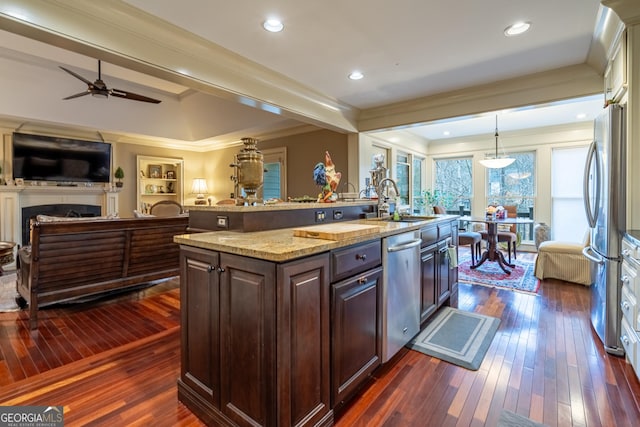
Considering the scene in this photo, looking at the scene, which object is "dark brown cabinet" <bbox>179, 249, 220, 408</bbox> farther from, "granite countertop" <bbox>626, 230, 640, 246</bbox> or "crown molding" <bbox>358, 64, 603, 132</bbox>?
"crown molding" <bbox>358, 64, 603, 132</bbox>

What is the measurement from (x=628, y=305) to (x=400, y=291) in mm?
1479

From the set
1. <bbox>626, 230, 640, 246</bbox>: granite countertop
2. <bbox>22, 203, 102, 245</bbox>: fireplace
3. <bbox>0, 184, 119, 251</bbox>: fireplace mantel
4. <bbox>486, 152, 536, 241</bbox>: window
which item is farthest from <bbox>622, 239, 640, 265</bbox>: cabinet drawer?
<bbox>0, 184, 119, 251</bbox>: fireplace mantel

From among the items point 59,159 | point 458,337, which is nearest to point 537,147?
point 458,337

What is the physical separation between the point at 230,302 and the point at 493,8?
110 inches

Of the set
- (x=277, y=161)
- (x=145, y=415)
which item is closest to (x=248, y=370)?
(x=145, y=415)

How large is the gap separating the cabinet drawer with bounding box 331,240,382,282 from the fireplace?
18.3 ft

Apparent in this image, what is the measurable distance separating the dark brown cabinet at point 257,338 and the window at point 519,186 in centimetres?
660

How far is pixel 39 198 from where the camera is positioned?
214 inches

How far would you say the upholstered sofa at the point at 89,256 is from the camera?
284 cm

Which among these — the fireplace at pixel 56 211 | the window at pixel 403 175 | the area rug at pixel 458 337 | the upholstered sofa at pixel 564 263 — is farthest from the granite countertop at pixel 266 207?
the fireplace at pixel 56 211

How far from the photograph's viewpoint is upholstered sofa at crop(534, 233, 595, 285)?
3.94m

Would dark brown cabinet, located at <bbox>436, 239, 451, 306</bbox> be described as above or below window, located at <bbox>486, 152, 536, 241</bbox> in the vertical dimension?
below

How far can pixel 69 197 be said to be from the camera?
575 cm

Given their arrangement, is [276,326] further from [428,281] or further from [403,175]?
[403,175]
